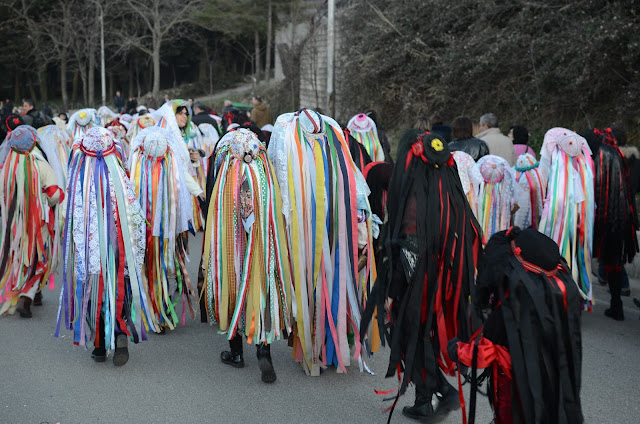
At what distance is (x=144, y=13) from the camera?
38.8 m

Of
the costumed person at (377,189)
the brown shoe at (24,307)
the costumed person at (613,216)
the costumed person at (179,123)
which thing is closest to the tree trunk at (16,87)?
the costumed person at (179,123)

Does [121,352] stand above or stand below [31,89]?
below

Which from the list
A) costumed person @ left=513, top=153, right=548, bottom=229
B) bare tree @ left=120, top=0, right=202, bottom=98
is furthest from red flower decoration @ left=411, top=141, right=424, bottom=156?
bare tree @ left=120, top=0, right=202, bottom=98

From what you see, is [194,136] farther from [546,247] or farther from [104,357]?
[546,247]

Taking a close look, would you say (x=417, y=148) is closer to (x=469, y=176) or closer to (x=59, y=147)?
(x=469, y=176)

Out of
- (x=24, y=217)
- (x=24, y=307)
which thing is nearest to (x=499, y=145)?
(x=24, y=217)

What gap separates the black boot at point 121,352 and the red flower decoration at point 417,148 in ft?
9.63

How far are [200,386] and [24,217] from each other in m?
2.99

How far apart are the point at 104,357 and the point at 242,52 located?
48.2 metres

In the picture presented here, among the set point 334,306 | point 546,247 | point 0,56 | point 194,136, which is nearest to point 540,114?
point 194,136

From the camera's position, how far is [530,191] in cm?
704

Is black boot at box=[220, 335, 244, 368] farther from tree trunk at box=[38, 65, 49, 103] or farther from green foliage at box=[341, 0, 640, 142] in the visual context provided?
tree trunk at box=[38, 65, 49, 103]

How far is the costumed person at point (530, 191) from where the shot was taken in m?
7.03

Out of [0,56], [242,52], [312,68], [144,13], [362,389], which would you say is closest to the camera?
[362,389]
